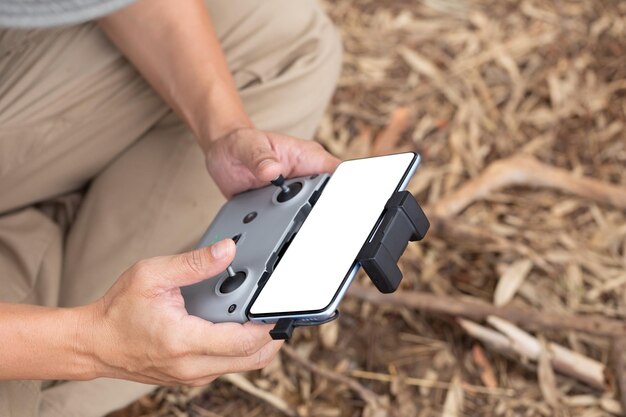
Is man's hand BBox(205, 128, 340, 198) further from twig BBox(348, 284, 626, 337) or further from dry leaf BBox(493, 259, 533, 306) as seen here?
dry leaf BBox(493, 259, 533, 306)

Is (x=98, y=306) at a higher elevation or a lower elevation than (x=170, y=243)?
higher

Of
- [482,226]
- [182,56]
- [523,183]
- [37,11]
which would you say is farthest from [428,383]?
[37,11]

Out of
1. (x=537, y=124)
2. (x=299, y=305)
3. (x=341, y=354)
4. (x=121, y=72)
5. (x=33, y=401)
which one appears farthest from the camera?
(x=537, y=124)

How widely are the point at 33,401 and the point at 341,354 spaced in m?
0.63

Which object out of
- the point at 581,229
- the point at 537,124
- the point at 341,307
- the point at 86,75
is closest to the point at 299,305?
the point at 86,75

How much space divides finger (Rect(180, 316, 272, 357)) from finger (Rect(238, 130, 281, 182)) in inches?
9.0

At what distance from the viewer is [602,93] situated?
6.64 feet

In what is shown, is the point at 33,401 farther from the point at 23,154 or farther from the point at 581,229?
the point at 581,229

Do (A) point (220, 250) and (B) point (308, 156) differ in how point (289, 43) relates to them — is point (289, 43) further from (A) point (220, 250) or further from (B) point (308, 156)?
(A) point (220, 250)

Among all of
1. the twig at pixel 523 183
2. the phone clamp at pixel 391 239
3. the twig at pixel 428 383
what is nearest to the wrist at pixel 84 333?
the phone clamp at pixel 391 239

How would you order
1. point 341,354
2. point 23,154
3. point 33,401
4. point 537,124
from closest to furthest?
1. point 33,401
2. point 23,154
3. point 341,354
4. point 537,124

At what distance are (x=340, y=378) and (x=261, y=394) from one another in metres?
0.15

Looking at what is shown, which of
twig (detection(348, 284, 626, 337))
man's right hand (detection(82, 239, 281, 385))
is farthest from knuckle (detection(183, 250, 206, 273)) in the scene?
twig (detection(348, 284, 626, 337))

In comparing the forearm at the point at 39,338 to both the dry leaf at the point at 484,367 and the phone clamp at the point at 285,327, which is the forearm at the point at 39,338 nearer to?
the phone clamp at the point at 285,327
